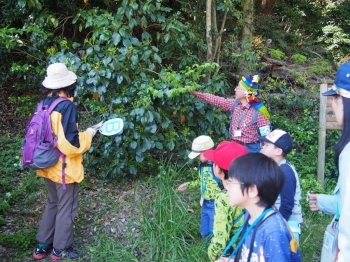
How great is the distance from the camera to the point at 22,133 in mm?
6902

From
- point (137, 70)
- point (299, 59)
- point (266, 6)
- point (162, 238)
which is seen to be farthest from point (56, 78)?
point (266, 6)

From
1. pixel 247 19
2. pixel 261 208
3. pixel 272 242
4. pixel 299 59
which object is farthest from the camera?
pixel 299 59

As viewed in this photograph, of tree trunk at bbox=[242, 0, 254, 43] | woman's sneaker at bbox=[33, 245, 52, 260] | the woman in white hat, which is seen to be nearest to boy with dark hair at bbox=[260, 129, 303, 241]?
the woman in white hat

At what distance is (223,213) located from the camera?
2604mm

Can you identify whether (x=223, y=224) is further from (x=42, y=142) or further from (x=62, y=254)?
(x=62, y=254)

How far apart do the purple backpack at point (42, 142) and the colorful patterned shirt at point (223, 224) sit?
1.61 m

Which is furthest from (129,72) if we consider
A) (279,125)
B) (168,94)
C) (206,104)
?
(279,125)

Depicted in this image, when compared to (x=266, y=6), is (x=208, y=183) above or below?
below

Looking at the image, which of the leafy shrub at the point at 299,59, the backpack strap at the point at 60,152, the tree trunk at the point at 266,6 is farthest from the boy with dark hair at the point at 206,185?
the tree trunk at the point at 266,6

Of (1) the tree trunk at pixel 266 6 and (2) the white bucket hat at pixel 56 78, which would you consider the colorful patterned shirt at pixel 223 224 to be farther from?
(1) the tree trunk at pixel 266 6

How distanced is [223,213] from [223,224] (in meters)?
0.07

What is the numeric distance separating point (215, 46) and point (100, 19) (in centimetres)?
186

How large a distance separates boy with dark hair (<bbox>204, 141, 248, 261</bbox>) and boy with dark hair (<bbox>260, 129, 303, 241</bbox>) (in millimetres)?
351

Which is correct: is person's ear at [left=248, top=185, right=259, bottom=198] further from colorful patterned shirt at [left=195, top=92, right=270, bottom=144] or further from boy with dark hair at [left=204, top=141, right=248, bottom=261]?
colorful patterned shirt at [left=195, top=92, right=270, bottom=144]
